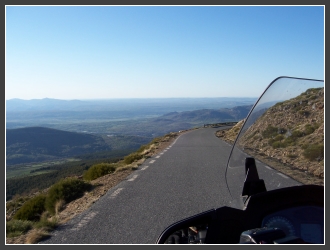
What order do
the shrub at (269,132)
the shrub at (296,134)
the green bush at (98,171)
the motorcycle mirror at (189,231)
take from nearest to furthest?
the motorcycle mirror at (189,231) < the shrub at (296,134) < the shrub at (269,132) < the green bush at (98,171)

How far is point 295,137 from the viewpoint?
252 cm

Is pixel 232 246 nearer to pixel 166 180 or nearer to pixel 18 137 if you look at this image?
pixel 166 180

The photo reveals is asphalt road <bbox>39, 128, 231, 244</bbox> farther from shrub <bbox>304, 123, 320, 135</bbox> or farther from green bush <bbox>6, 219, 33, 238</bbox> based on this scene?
shrub <bbox>304, 123, 320, 135</bbox>

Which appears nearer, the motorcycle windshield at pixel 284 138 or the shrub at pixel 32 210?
the motorcycle windshield at pixel 284 138

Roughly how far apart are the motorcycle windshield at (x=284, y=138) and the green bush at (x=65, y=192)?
5088mm

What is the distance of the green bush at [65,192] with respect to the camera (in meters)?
7.54

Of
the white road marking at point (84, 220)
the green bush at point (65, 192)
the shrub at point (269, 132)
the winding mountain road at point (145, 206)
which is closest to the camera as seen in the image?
the shrub at point (269, 132)

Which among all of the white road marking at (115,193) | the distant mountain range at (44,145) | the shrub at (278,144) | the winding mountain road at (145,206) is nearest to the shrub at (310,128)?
the shrub at (278,144)

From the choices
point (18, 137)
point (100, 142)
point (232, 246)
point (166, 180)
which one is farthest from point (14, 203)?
point (100, 142)

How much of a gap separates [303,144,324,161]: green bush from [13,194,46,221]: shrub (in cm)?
589

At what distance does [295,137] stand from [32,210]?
6.19 metres

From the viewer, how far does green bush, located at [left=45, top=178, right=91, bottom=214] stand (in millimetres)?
7539

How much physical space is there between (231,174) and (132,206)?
3.54 m

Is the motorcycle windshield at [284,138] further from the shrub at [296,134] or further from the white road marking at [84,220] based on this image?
the white road marking at [84,220]
